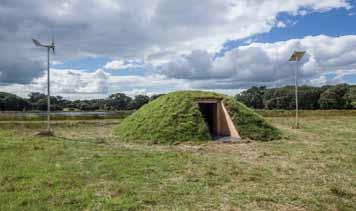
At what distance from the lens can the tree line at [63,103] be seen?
59669mm

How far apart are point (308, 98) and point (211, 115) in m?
60.0

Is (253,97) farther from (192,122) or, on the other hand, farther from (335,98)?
(192,122)

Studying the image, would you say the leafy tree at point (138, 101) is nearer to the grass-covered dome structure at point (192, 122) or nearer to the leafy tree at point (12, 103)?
the leafy tree at point (12, 103)

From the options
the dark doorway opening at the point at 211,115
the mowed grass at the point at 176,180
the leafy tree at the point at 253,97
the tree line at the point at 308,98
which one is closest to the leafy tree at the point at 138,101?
the tree line at the point at 308,98

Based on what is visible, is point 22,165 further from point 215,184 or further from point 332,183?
point 332,183

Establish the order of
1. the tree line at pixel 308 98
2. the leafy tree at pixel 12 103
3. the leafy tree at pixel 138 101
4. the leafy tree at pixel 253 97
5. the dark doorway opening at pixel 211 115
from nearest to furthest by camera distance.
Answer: the dark doorway opening at pixel 211 115, the leafy tree at pixel 138 101, the leafy tree at pixel 12 103, the tree line at pixel 308 98, the leafy tree at pixel 253 97

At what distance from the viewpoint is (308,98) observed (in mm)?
72625

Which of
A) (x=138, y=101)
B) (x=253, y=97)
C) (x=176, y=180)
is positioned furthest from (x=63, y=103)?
(x=176, y=180)

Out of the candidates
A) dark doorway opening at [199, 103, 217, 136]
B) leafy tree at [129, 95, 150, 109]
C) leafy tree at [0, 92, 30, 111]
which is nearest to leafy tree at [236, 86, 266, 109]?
leafy tree at [129, 95, 150, 109]

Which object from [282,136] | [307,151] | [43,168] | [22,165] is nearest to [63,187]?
[43,168]

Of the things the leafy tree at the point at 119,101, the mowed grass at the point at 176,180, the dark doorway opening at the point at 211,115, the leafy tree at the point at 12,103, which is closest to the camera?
the mowed grass at the point at 176,180

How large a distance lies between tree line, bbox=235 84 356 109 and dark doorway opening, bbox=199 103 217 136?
1874 inches

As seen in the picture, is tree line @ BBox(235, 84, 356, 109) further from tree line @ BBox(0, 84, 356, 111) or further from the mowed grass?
the mowed grass

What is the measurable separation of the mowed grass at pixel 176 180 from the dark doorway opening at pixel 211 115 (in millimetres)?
7079
